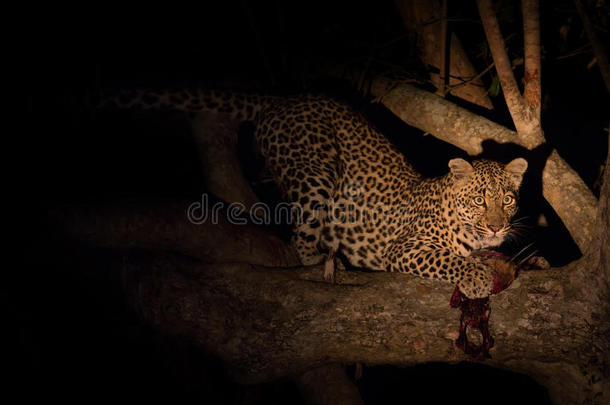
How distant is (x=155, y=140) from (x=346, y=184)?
93.2 inches

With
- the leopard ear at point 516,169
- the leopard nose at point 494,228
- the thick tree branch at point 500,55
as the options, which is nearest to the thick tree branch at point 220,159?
the leopard nose at point 494,228

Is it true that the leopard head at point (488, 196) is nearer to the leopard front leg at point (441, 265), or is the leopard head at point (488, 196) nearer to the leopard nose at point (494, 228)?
the leopard nose at point (494, 228)

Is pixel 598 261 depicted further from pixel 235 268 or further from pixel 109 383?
pixel 109 383

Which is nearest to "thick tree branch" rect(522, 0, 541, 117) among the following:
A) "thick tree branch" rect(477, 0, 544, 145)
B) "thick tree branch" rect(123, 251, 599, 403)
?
"thick tree branch" rect(477, 0, 544, 145)

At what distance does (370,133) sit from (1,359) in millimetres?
4393

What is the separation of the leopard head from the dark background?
1769 mm

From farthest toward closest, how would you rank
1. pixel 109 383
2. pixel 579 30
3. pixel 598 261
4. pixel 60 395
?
pixel 579 30, pixel 109 383, pixel 60 395, pixel 598 261

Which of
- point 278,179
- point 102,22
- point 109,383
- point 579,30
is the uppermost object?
point 579,30

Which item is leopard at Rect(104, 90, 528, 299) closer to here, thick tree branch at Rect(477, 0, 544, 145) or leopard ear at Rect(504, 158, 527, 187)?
leopard ear at Rect(504, 158, 527, 187)

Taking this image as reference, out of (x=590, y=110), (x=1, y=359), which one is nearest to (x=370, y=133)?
(x=590, y=110)

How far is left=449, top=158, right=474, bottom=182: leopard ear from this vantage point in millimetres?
5031

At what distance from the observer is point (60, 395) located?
4.30 metres

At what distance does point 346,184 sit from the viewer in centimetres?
618

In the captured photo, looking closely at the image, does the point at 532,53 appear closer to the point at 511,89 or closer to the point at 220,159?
the point at 511,89
